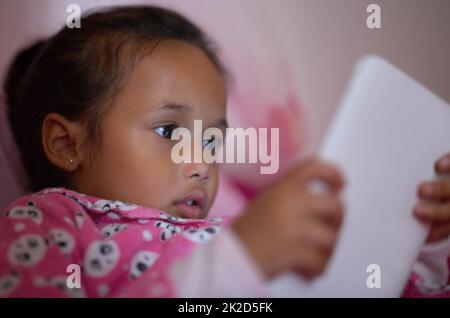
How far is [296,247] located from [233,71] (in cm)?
59

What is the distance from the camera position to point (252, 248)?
1.44 ft

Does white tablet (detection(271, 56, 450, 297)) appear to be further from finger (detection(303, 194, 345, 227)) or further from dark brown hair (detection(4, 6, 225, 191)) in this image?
dark brown hair (detection(4, 6, 225, 191))

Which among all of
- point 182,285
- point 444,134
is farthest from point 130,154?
point 444,134

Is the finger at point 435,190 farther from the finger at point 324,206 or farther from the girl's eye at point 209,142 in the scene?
the girl's eye at point 209,142

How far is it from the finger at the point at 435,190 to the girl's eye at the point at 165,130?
0.35 m

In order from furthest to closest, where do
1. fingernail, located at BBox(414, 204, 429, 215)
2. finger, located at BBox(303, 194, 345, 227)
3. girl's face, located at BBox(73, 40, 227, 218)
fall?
1. girl's face, located at BBox(73, 40, 227, 218)
2. fingernail, located at BBox(414, 204, 429, 215)
3. finger, located at BBox(303, 194, 345, 227)

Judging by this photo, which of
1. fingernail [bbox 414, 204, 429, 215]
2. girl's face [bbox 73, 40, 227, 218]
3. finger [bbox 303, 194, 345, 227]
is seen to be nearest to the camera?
finger [bbox 303, 194, 345, 227]

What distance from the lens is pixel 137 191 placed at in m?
0.69

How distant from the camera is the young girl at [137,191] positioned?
44cm

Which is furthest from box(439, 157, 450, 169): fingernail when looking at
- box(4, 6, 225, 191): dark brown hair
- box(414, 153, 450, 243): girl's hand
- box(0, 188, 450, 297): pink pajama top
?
box(4, 6, 225, 191): dark brown hair

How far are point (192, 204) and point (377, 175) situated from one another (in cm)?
30

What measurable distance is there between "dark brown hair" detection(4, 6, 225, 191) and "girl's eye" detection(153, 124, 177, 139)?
0.10m

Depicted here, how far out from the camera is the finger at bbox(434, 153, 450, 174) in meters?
0.57

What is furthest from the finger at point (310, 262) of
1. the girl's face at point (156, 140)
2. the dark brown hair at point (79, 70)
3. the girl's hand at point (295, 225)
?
the dark brown hair at point (79, 70)
